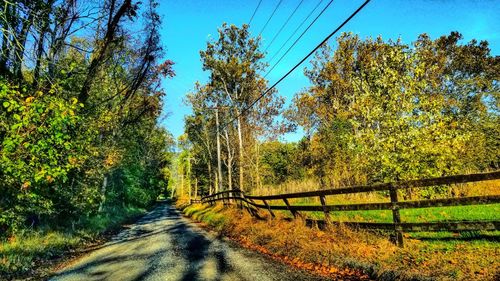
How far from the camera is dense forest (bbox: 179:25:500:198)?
13797 millimetres

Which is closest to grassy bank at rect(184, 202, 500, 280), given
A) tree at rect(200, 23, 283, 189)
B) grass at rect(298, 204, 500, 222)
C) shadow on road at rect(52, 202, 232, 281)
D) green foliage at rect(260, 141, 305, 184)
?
grass at rect(298, 204, 500, 222)

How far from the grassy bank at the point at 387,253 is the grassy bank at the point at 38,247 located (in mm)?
6718

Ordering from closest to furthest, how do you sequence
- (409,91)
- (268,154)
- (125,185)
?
(409,91), (125,185), (268,154)

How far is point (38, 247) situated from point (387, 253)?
35.8 ft

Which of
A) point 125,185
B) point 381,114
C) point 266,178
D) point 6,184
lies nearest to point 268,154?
point 266,178

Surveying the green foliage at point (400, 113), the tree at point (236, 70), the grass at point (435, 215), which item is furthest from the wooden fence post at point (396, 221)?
the tree at point (236, 70)

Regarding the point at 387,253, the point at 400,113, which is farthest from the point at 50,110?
the point at 400,113

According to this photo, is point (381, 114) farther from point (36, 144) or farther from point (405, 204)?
point (36, 144)

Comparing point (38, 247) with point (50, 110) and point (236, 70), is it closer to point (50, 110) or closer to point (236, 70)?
point (50, 110)

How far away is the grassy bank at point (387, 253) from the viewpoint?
17.7 ft

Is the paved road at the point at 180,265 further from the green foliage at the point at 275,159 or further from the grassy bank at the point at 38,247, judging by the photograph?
the green foliage at the point at 275,159

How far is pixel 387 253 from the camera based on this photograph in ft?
22.1

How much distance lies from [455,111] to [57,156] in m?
39.1

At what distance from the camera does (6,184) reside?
9.99 metres
